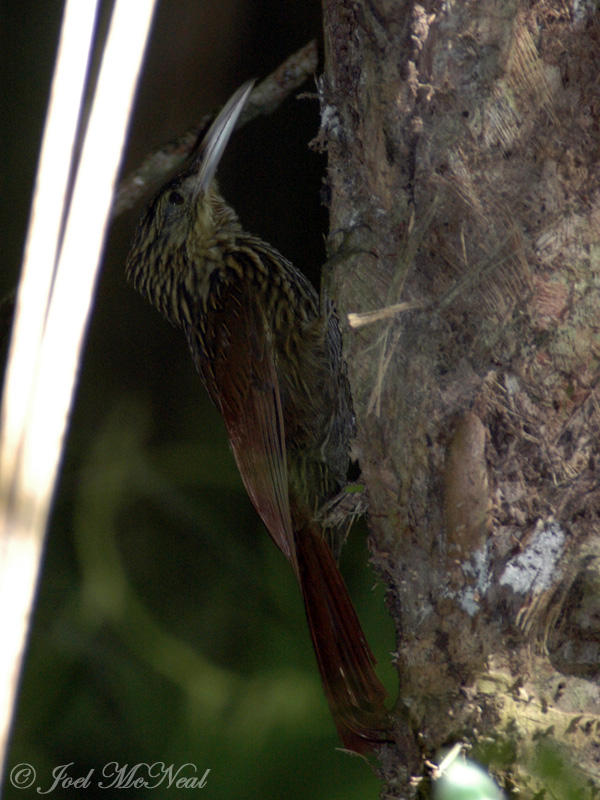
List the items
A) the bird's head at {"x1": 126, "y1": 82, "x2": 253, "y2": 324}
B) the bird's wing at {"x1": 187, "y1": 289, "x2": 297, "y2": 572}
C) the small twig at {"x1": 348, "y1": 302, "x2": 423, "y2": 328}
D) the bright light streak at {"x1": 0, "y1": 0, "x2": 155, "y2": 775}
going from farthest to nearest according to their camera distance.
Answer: the bird's head at {"x1": 126, "y1": 82, "x2": 253, "y2": 324} < the bird's wing at {"x1": 187, "y1": 289, "x2": 297, "y2": 572} < the small twig at {"x1": 348, "y1": 302, "x2": 423, "y2": 328} < the bright light streak at {"x1": 0, "y1": 0, "x2": 155, "y2": 775}

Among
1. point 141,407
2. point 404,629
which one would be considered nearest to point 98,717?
point 141,407

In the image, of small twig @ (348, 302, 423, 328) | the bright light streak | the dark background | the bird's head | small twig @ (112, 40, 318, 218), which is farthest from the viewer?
the dark background

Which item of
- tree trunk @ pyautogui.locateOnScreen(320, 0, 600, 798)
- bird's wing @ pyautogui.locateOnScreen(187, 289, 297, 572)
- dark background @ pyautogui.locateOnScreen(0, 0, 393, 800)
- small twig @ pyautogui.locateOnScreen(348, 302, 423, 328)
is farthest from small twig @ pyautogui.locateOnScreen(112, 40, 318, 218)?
small twig @ pyautogui.locateOnScreen(348, 302, 423, 328)

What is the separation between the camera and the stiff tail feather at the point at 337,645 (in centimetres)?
183

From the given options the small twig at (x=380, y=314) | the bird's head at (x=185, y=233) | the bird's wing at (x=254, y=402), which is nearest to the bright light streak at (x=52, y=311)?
the small twig at (x=380, y=314)

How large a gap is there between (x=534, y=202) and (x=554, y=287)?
6.1 inches

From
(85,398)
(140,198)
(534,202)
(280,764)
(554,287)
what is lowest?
(280,764)

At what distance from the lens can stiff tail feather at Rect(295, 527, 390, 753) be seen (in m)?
1.83

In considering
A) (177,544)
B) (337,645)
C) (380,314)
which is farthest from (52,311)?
(177,544)

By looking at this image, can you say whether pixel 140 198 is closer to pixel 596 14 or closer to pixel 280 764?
pixel 596 14

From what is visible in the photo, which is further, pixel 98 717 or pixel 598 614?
pixel 98 717

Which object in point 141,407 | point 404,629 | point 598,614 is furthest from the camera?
point 141,407

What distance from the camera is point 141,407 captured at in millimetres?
2883

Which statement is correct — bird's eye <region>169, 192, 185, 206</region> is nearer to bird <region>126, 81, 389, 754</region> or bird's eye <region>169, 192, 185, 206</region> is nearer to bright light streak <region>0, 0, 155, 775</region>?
bird <region>126, 81, 389, 754</region>
